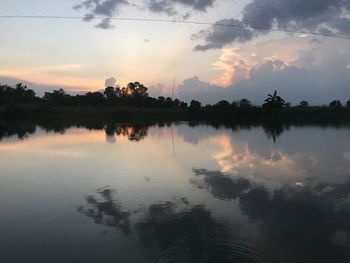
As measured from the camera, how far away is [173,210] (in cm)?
976

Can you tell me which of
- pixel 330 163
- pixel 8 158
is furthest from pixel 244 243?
pixel 8 158

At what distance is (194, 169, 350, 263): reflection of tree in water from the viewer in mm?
7293

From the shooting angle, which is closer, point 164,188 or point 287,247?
point 287,247

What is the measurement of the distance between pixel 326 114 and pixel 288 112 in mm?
7181

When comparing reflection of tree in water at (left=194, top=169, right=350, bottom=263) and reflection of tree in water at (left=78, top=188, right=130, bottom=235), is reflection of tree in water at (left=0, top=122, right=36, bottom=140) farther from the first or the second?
reflection of tree in water at (left=194, top=169, right=350, bottom=263)

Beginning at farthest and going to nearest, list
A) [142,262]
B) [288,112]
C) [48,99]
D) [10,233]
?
[48,99] → [288,112] → [10,233] → [142,262]

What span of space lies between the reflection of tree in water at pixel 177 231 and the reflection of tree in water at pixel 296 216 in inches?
27.0

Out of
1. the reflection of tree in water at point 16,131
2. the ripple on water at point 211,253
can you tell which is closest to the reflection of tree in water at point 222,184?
the ripple on water at point 211,253

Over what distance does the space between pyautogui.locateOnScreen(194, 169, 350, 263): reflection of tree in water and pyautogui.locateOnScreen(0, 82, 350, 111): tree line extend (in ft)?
225

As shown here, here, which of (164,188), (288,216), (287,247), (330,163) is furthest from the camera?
(330,163)

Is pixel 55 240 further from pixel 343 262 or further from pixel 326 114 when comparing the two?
pixel 326 114

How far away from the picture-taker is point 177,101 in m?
96.9

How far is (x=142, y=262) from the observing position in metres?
6.66

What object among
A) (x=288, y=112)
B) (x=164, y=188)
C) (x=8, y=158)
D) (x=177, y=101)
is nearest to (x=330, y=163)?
(x=164, y=188)
